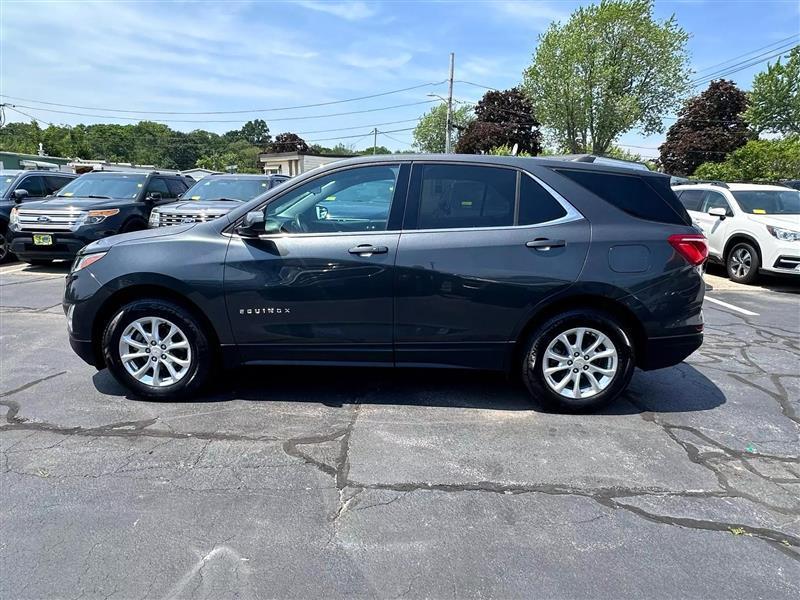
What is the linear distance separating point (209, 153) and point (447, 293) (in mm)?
114823

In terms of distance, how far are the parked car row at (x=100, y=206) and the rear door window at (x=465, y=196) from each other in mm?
5107

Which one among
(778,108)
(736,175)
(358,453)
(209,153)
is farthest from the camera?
(209,153)

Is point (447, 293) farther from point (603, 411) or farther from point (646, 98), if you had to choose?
point (646, 98)

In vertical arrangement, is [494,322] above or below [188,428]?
above

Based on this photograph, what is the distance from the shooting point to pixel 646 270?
386cm

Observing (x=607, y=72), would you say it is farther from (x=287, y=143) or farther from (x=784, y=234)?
(x=287, y=143)

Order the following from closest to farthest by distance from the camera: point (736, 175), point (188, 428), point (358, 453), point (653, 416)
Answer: point (358, 453), point (188, 428), point (653, 416), point (736, 175)

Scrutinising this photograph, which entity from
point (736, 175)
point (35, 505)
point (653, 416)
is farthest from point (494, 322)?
point (736, 175)

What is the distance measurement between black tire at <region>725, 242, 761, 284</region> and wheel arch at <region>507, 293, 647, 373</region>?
740cm

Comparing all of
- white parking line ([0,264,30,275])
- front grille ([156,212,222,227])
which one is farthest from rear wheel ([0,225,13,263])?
front grille ([156,212,222,227])

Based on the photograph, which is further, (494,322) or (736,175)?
(736,175)

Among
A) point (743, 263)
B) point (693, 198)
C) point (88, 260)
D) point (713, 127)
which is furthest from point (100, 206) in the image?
point (713, 127)

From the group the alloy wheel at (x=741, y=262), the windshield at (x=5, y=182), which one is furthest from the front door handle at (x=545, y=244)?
the windshield at (x=5, y=182)

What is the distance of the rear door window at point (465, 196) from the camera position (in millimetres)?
3906
